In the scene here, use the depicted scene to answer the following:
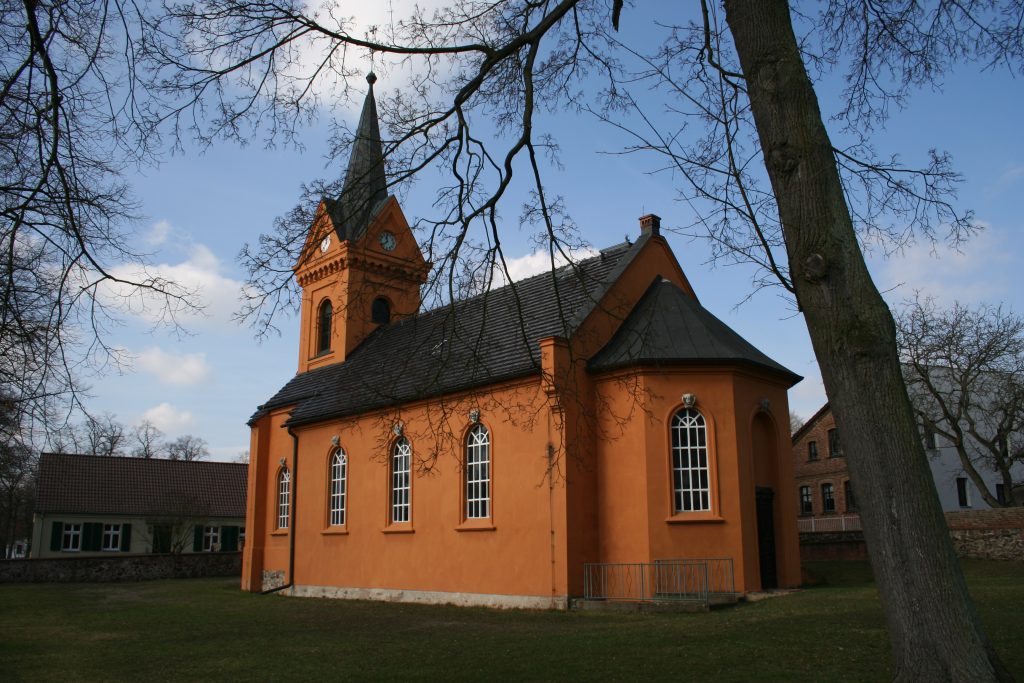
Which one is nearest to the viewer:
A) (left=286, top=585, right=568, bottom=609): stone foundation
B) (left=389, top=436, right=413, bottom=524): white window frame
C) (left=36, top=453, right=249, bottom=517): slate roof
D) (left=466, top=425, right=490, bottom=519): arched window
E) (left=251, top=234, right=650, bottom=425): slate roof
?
(left=286, top=585, right=568, bottom=609): stone foundation

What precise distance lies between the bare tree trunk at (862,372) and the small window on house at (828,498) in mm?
43078

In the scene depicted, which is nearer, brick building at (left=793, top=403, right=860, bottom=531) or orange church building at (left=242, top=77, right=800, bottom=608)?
orange church building at (left=242, top=77, right=800, bottom=608)

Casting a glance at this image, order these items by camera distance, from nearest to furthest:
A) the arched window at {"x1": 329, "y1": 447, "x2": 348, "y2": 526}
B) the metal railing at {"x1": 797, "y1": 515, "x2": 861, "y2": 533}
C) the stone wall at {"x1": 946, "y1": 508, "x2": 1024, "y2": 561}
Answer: the arched window at {"x1": 329, "y1": 447, "x2": 348, "y2": 526}, the stone wall at {"x1": 946, "y1": 508, "x2": 1024, "y2": 561}, the metal railing at {"x1": 797, "y1": 515, "x2": 861, "y2": 533}

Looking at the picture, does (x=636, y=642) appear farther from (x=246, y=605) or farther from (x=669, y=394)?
(x=246, y=605)

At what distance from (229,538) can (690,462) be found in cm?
3615

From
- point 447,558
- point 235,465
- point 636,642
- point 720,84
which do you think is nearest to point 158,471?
point 235,465

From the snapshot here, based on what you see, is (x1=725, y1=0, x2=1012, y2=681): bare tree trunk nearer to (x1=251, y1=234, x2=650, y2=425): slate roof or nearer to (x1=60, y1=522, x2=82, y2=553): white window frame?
(x1=251, y1=234, x2=650, y2=425): slate roof

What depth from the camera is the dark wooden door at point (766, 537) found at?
18469 millimetres

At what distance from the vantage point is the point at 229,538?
4650cm

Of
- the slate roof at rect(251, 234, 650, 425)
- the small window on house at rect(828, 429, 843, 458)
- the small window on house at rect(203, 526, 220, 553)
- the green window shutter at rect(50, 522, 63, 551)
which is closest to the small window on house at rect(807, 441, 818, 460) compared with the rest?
the small window on house at rect(828, 429, 843, 458)

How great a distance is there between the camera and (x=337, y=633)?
49.1 ft

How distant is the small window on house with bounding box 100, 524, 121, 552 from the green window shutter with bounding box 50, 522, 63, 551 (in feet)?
7.33

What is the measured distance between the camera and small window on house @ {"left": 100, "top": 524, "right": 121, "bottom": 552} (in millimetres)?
43156

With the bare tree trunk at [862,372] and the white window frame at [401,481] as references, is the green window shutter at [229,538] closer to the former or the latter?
the white window frame at [401,481]
